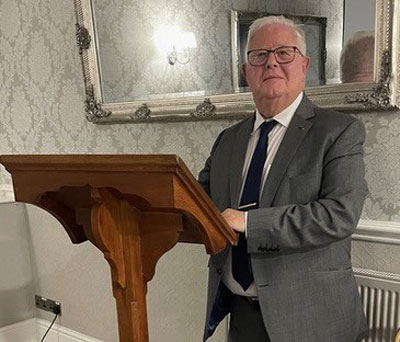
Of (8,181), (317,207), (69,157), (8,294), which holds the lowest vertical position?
(8,294)

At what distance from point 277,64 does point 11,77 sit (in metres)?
1.86

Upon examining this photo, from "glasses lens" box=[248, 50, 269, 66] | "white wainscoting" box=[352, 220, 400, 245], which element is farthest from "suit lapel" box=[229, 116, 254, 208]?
"white wainscoting" box=[352, 220, 400, 245]

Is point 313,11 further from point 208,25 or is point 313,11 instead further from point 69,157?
point 69,157

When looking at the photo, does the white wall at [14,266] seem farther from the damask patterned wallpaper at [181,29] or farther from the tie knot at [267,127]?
the tie knot at [267,127]

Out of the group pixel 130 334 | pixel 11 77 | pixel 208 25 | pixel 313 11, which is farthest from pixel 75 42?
pixel 130 334

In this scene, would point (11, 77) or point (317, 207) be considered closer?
point (317, 207)

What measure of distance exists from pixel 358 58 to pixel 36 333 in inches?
95.8

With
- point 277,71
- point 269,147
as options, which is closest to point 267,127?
point 269,147

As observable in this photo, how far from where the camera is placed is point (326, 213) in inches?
44.3

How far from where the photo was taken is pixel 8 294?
2.61 meters

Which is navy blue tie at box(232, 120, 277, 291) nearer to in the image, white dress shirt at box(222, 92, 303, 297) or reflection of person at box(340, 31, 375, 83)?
white dress shirt at box(222, 92, 303, 297)

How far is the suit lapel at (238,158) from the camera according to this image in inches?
52.0

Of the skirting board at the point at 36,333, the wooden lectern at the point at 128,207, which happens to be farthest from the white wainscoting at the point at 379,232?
the skirting board at the point at 36,333

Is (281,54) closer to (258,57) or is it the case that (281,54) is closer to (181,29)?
(258,57)
